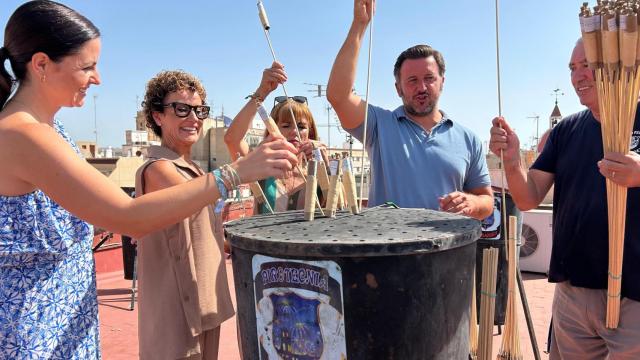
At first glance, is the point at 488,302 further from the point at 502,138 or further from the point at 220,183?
the point at 220,183

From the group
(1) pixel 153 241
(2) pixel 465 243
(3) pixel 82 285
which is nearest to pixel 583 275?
(2) pixel 465 243

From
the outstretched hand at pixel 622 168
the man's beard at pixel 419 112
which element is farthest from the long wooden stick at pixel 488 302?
the man's beard at pixel 419 112

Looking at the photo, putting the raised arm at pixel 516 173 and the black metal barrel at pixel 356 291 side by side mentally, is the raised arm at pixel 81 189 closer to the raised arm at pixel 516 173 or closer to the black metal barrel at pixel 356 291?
the black metal barrel at pixel 356 291

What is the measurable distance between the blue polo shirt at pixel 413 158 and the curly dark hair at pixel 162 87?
30.3 inches

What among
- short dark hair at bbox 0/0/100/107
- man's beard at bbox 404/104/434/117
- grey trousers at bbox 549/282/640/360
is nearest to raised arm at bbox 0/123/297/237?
short dark hair at bbox 0/0/100/107

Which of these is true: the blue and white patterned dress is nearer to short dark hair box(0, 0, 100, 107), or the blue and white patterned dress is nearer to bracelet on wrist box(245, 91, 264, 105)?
short dark hair box(0, 0, 100, 107)

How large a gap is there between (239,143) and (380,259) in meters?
1.43

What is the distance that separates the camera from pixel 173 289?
68.2 inches

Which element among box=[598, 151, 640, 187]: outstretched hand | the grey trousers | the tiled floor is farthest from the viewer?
the tiled floor

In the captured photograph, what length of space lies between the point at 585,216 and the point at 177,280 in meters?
1.75

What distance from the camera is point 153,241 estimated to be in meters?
1.74

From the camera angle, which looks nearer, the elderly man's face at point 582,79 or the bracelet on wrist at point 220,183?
the bracelet on wrist at point 220,183

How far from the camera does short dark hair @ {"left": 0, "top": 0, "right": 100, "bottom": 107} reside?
127 cm

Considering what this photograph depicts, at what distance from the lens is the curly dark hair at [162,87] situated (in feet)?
6.39
